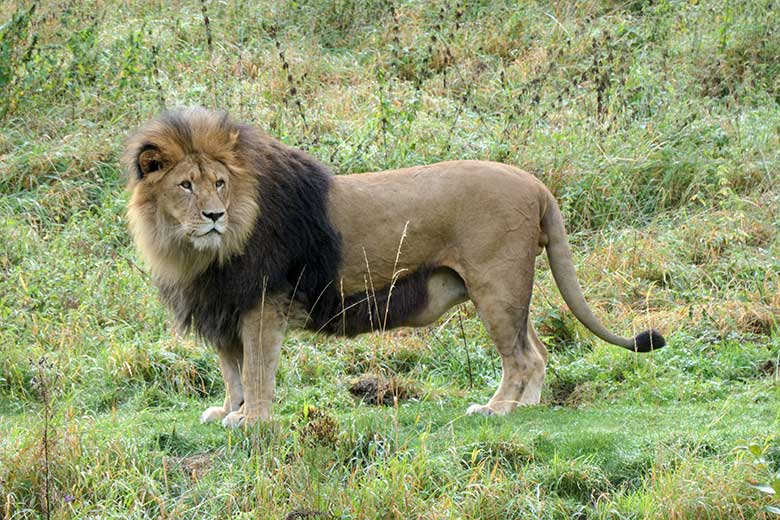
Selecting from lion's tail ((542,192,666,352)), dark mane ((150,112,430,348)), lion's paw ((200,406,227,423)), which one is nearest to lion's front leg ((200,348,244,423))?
lion's paw ((200,406,227,423))

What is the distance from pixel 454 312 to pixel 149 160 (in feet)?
9.31

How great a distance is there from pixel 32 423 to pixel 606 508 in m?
2.60

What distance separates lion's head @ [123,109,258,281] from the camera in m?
5.09

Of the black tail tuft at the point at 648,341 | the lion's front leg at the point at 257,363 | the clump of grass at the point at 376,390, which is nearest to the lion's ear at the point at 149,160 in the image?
the lion's front leg at the point at 257,363

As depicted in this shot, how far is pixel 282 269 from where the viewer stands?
5395 mm

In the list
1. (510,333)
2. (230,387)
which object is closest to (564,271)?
(510,333)

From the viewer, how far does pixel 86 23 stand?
11.0 meters

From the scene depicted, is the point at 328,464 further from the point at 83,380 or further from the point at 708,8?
the point at 708,8

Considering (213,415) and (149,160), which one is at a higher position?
(149,160)

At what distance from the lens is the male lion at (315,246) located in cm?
517

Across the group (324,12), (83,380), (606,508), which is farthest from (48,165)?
(606,508)

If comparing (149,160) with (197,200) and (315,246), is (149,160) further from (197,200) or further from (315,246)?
(315,246)

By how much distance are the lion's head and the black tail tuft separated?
192cm

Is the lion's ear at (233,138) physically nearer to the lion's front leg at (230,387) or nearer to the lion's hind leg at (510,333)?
the lion's front leg at (230,387)
